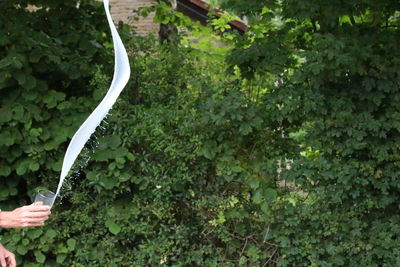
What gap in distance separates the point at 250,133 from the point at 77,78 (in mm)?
1789

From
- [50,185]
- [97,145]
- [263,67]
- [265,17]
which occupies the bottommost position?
[50,185]

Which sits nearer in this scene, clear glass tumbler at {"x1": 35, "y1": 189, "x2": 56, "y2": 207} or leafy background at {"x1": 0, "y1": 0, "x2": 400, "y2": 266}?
clear glass tumbler at {"x1": 35, "y1": 189, "x2": 56, "y2": 207}

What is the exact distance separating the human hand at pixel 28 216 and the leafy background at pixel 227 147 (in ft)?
8.68

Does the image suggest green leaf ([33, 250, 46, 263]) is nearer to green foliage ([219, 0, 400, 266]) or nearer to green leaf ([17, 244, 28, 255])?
green leaf ([17, 244, 28, 255])

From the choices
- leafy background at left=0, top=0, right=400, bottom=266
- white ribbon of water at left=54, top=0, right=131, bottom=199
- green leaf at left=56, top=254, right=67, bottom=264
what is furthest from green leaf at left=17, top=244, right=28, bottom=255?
white ribbon of water at left=54, top=0, right=131, bottom=199

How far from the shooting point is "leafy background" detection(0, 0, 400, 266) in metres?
5.62

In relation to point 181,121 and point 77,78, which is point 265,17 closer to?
point 181,121

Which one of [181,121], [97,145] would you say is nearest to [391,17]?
[181,121]

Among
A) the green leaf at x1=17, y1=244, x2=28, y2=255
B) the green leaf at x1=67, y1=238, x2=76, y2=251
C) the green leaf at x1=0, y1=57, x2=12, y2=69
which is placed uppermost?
the green leaf at x1=0, y1=57, x2=12, y2=69

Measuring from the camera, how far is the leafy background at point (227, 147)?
5625mm

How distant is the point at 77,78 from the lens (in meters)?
6.32

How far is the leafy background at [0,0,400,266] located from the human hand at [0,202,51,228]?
2644mm

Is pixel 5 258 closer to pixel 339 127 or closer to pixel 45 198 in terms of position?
pixel 45 198

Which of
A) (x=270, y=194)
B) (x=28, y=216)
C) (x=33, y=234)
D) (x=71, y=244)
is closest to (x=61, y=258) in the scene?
(x=71, y=244)
